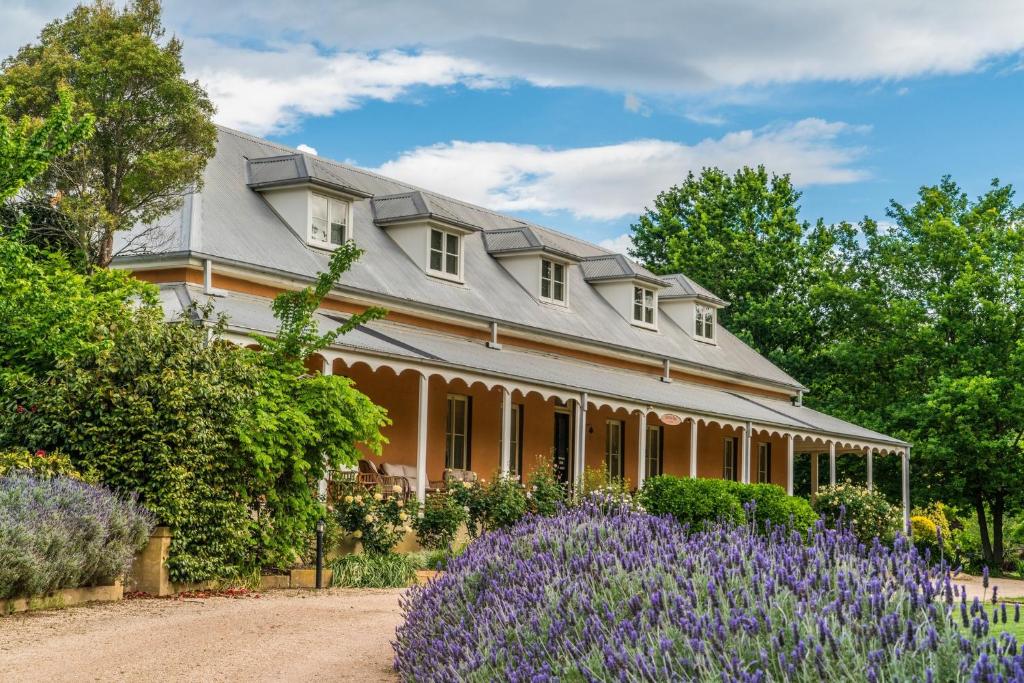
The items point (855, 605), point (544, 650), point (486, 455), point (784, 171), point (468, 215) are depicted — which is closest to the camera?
point (855, 605)

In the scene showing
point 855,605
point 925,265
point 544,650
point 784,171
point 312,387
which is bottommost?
point 544,650

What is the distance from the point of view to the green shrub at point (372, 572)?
573 inches

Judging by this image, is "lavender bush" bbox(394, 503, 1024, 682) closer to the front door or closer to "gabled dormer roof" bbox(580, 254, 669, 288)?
the front door

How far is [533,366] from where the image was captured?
23.5 metres

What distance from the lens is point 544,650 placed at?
598cm

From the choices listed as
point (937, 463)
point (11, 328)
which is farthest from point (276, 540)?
point (937, 463)

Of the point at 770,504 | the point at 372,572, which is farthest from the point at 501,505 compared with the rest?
the point at 770,504

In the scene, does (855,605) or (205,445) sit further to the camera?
(205,445)

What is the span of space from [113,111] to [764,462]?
846 inches

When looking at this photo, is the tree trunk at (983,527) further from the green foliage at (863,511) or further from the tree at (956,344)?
the green foliage at (863,511)

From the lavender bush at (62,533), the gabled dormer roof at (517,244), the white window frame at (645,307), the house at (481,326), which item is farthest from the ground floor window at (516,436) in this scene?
the lavender bush at (62,533)

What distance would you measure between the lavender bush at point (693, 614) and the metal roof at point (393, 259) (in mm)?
12854

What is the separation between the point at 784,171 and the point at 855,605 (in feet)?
131

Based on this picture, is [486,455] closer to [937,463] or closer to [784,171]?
[937,463]
